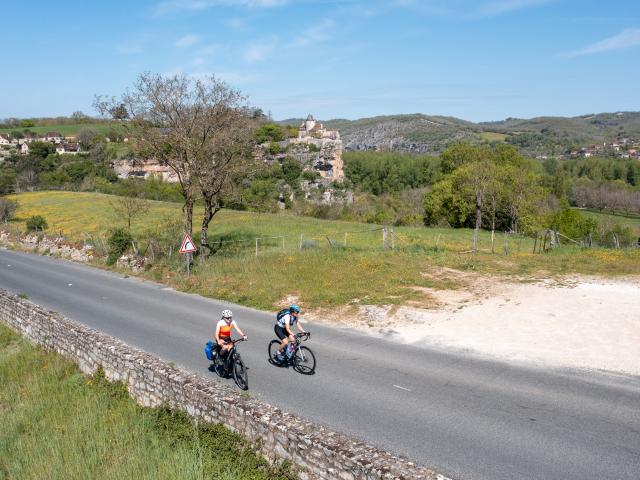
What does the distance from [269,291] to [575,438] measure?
507 inches

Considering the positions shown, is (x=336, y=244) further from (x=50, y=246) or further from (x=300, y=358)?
(x=50, y=246)

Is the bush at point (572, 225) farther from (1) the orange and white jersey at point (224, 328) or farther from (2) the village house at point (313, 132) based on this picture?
(2) the village house at point (313, 132)

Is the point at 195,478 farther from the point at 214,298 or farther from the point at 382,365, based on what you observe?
the point at 214,298

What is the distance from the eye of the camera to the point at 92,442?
8.59 metres

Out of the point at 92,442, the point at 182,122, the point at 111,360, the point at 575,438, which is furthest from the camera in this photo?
the point at 182,122

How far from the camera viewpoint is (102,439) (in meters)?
8.69

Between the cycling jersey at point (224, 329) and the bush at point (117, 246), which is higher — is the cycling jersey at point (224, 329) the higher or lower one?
the higher one

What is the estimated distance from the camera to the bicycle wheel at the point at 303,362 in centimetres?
1148

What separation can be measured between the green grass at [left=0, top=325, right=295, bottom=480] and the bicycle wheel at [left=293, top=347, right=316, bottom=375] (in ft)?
11.1

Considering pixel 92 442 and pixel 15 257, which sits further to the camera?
pixel 15 257

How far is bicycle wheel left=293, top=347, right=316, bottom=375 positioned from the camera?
11.5 meters

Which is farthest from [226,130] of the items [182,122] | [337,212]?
[337,212]

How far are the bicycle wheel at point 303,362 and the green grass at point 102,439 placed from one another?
3395 millimetres

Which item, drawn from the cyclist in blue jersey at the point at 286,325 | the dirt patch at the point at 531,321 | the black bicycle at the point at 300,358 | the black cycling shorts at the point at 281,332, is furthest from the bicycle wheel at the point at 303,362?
the dirt patch at the point at 531,321
